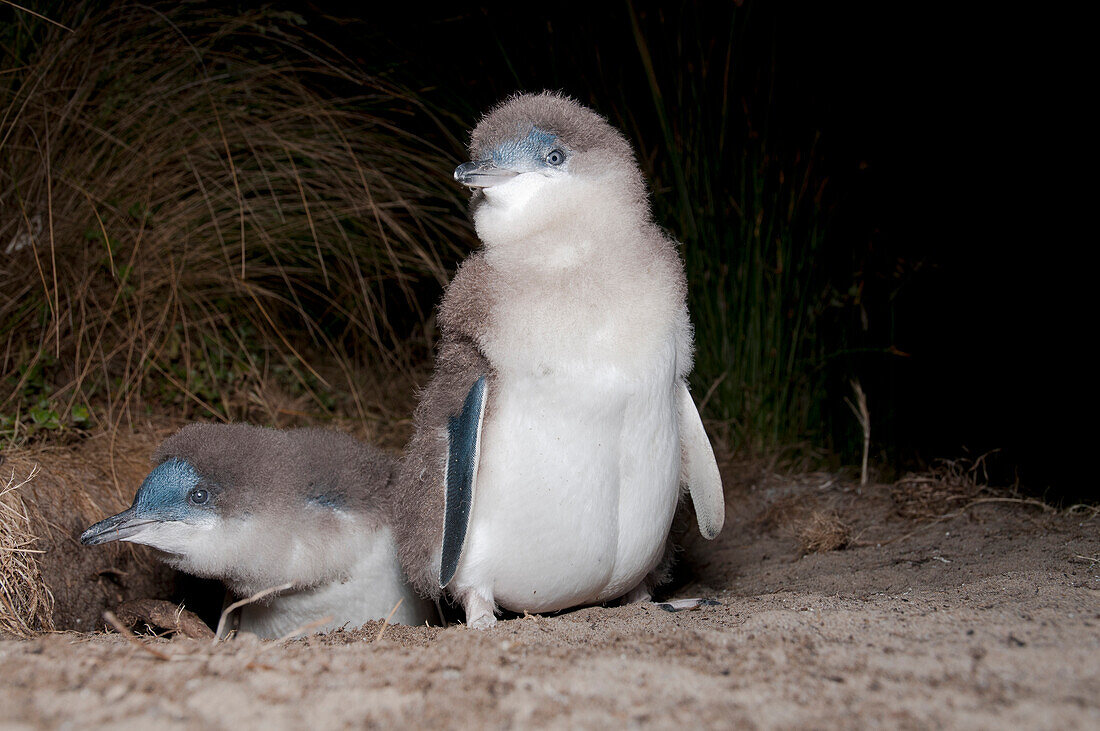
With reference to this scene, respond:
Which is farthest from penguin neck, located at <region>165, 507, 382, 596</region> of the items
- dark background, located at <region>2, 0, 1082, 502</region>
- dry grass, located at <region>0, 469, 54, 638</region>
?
dark background, located at <region>2, 0, 1082, 502</region>

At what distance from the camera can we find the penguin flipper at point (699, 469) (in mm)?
2652

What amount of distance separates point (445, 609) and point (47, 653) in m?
1.63

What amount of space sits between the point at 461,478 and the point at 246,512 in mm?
849

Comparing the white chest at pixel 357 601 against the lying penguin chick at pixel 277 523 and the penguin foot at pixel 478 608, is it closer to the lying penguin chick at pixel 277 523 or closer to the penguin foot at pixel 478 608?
the lying penguin chick at pixel 277 523

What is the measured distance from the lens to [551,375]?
7.05ft

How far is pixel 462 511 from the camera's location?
2238 mm

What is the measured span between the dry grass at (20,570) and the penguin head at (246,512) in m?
0.31

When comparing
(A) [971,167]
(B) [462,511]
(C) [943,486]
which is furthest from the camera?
(A) [971,167]

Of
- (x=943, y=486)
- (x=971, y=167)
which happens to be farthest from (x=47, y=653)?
(x=971, y=167)

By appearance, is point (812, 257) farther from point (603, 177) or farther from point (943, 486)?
point (603, 177)

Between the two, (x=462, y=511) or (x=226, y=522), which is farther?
(x=226, y=522)

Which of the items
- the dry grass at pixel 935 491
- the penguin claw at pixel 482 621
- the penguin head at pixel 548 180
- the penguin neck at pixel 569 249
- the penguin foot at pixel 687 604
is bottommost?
the dry grass at pixel 935 491

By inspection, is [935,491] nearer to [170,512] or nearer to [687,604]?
[687,604]

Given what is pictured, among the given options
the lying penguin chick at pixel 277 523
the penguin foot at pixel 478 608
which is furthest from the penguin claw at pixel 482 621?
the lying penguin chick at pixel 277 523
